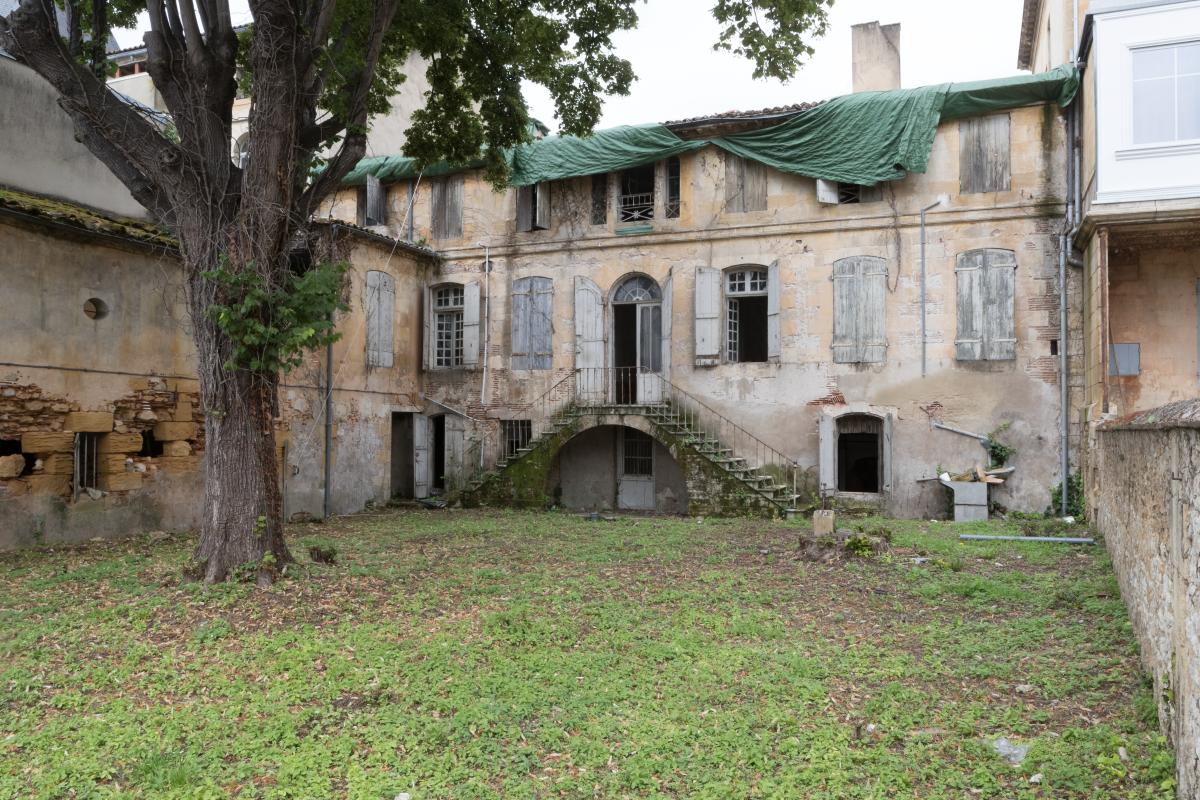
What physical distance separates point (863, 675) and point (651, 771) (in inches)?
78.8

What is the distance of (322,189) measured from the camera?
8.30m

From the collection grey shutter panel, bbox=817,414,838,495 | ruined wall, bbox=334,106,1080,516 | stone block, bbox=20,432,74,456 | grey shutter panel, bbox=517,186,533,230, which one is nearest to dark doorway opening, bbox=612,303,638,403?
ruined wall, bbox=334,106,1080,516

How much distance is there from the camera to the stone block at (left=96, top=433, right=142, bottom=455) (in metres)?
11.7

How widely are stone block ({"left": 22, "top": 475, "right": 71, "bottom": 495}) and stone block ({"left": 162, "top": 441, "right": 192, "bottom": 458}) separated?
157 centimetres

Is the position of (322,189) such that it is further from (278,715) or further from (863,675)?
(863,675)

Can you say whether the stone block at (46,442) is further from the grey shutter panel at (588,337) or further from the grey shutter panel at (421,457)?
the grey shutter panel at (588,337)

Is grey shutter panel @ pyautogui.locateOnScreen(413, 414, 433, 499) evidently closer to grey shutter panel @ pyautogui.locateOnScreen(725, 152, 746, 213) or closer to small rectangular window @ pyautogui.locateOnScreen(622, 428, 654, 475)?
small rectangular window @ pyautogui.locateOnScreen(622, 428, 654, 475)

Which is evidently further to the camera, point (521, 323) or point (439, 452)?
point (439, 452)

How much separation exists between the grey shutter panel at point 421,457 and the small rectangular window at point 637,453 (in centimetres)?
422

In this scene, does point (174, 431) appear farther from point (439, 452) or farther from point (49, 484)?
point (439, 452)

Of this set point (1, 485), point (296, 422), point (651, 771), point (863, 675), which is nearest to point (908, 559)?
point (863, 675)

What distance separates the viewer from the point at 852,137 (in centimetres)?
1423

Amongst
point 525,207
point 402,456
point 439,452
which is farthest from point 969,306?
point 402,456

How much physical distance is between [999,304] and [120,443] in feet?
46.3
